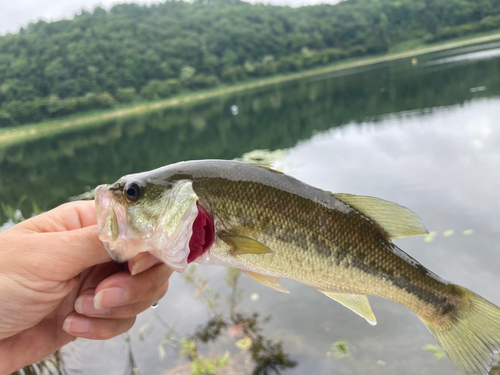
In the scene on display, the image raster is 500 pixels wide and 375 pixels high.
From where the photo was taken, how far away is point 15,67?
229 feet

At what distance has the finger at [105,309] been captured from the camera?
2.16 meters

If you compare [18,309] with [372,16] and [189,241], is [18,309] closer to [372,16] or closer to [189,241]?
[189,241]

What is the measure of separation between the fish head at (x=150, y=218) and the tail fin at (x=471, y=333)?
1566mm

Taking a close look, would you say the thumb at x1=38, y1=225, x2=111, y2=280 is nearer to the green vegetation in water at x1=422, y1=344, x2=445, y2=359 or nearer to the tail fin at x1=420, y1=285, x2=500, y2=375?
the tail fin at x1=420, y1=285, x2=500, y2=375

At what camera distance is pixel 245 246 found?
1924 millimetres

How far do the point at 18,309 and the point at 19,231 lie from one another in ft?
1.58

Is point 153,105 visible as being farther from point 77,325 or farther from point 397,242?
point 77,325

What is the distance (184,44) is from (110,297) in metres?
99.2

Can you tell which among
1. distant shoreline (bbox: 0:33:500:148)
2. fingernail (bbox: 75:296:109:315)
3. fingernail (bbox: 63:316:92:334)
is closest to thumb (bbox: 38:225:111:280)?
fingernail (bbox: 75:296:109:315)

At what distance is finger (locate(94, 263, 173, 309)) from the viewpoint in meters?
2.07

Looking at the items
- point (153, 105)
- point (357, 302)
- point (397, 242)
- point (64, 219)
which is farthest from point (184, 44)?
point (357, 302)

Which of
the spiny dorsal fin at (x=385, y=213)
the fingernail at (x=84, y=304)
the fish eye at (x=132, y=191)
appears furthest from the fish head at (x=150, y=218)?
the spiny dorsal fin at (x=385, y=213)

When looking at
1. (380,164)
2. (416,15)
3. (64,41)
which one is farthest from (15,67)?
(416,15)

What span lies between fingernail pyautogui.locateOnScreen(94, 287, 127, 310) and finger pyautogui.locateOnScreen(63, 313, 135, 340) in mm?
331
